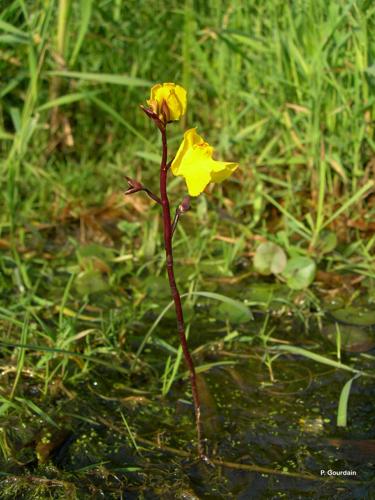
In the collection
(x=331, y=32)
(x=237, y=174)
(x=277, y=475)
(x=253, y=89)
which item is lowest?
(x=277, y=475)

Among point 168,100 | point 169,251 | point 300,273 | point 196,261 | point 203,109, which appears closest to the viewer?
point 168,100

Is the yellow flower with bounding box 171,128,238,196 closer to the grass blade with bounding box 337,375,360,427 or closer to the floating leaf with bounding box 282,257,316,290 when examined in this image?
the grass blade with bounding box 337,375,360,427

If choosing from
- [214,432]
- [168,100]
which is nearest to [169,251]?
[168,100]

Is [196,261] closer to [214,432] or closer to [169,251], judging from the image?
[214,432]

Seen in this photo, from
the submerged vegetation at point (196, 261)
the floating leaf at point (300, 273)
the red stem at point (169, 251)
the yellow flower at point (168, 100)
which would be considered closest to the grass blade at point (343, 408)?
the submerged vegetation at point (196, 261)

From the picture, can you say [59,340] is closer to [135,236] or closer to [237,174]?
[135,236]

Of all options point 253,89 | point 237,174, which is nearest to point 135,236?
point 237,174

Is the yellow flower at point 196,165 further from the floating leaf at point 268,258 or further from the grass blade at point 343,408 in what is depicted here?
the floating leaf at point 268,258
